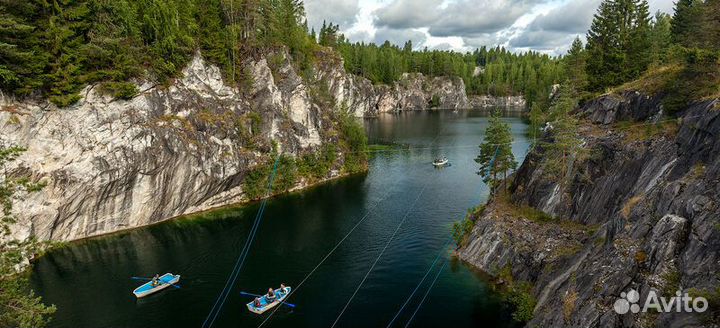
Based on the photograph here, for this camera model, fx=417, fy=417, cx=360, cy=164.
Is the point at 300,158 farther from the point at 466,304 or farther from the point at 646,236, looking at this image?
the point at 646,236

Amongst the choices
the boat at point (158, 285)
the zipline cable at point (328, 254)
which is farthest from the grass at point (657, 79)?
the boat at point (158, 285)

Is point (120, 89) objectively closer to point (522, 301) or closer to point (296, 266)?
point (296, 266)

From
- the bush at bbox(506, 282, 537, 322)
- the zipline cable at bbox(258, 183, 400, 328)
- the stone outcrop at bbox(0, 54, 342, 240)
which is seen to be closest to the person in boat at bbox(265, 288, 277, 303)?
the zipline cable at bbox(258, 183, 400, 328)

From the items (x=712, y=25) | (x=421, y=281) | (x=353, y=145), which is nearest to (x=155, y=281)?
(x=421, y=281)

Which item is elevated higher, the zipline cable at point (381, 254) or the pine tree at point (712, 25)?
the pine tree at point (712, 25)

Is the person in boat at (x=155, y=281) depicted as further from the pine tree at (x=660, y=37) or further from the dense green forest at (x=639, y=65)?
the pine tree at (x=660, y=37)

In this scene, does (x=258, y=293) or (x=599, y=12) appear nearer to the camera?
(x=258, y=293)

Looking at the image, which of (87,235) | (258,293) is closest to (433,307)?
(258,293)
